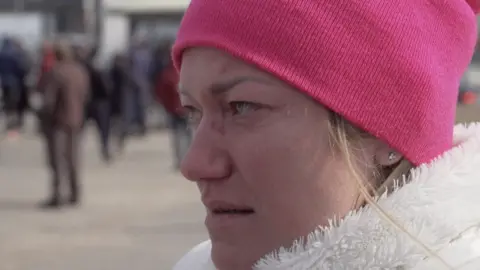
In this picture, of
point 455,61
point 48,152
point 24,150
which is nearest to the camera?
point 455,61

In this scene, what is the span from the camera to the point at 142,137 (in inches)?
639

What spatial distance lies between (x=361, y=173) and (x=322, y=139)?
3.5 inches

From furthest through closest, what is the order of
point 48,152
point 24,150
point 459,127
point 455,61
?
point 24,150, point 48,152, point 459,127, point 455,61

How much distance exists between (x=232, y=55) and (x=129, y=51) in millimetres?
15858

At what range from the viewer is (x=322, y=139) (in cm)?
133

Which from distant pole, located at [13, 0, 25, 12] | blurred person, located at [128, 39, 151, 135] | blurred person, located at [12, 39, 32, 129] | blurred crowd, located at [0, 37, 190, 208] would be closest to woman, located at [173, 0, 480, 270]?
blurred crowd, located at [0, 37, 190, 208]

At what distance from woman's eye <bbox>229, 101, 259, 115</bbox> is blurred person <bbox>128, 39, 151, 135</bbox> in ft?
43.2

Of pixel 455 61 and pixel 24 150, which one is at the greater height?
pixel 24 150

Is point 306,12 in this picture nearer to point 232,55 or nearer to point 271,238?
point 232,55

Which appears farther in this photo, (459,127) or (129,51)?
(129,51)

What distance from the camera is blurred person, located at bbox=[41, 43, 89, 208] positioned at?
8500 millimetres

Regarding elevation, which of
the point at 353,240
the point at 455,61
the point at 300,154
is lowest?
the point at 353,240

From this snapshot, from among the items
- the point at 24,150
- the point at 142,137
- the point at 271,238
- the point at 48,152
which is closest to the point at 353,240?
the point at 271,238

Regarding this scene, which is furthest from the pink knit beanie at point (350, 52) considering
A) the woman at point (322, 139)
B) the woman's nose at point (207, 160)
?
the woman's nose at point (207, 160)
